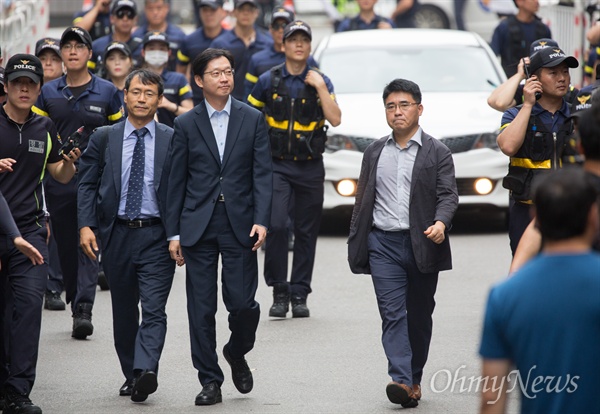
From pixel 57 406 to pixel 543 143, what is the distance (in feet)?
10.9

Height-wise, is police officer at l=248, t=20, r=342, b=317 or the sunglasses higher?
the sunglasses

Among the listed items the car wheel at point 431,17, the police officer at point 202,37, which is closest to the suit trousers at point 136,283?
the police officer at point 202,37

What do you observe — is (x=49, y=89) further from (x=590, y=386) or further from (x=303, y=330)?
(x=590, y=386)

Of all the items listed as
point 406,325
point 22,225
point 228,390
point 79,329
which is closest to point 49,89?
point 79,329

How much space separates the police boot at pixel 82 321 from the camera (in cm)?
923

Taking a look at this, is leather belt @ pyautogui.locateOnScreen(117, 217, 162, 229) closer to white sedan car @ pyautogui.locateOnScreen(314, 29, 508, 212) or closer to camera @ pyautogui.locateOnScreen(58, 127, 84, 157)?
camera @ pyautogui.locateOnScreen(58, 127, 84, 157)

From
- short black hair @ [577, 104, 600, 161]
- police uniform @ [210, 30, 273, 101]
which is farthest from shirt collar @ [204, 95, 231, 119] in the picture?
police uniform @ [210, 30, 273, 101]

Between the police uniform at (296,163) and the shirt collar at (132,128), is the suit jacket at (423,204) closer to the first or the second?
the shirt collar at (132,128)

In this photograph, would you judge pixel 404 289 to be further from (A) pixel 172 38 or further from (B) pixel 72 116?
(A) pixel 172 38

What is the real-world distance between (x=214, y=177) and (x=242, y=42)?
279 inches

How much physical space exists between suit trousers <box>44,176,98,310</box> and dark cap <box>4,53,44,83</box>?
2117 mm

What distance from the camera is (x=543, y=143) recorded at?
7.85m

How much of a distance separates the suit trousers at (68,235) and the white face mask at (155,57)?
263 centimetres

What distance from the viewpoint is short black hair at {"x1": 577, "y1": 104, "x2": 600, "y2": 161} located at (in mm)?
4473
